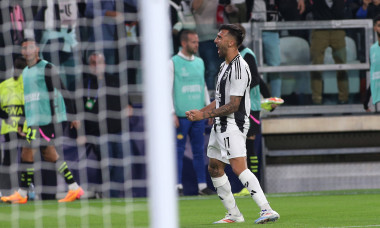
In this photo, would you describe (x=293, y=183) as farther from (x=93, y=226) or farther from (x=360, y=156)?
(x=93, y=226)

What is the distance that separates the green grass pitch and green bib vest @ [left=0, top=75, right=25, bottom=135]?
1192 millimetres

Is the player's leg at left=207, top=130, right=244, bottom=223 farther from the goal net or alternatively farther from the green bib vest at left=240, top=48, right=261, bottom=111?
the green bib vest at left=240, top=48, right=261, bottom=111

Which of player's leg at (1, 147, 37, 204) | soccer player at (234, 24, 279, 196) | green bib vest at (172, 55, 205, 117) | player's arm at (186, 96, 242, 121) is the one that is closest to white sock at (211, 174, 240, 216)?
player's arm at (186, 96, 242, 121)

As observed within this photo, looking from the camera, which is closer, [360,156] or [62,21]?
[62,21]

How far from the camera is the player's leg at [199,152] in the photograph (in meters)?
11.8

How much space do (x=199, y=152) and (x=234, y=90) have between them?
4589mm

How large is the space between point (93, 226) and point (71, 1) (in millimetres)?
4515

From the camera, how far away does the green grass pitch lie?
7629mm

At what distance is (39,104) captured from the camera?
11219 millimetres

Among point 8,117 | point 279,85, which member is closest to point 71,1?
point 8,117

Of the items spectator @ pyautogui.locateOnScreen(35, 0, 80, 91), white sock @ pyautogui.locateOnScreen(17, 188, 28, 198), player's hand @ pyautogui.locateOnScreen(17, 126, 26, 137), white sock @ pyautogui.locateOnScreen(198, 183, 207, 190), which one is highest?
spectator @ pyautogui.locateOnScreen(35, 0, 80, 91)

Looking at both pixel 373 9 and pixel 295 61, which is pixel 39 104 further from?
pixel 373 9

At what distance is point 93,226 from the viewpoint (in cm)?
771

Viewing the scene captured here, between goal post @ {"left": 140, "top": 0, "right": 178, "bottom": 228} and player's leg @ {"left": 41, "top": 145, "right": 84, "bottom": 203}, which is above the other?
goal post @ {"left": 140, "top": 0, "right": 178, "bottom": 228}
